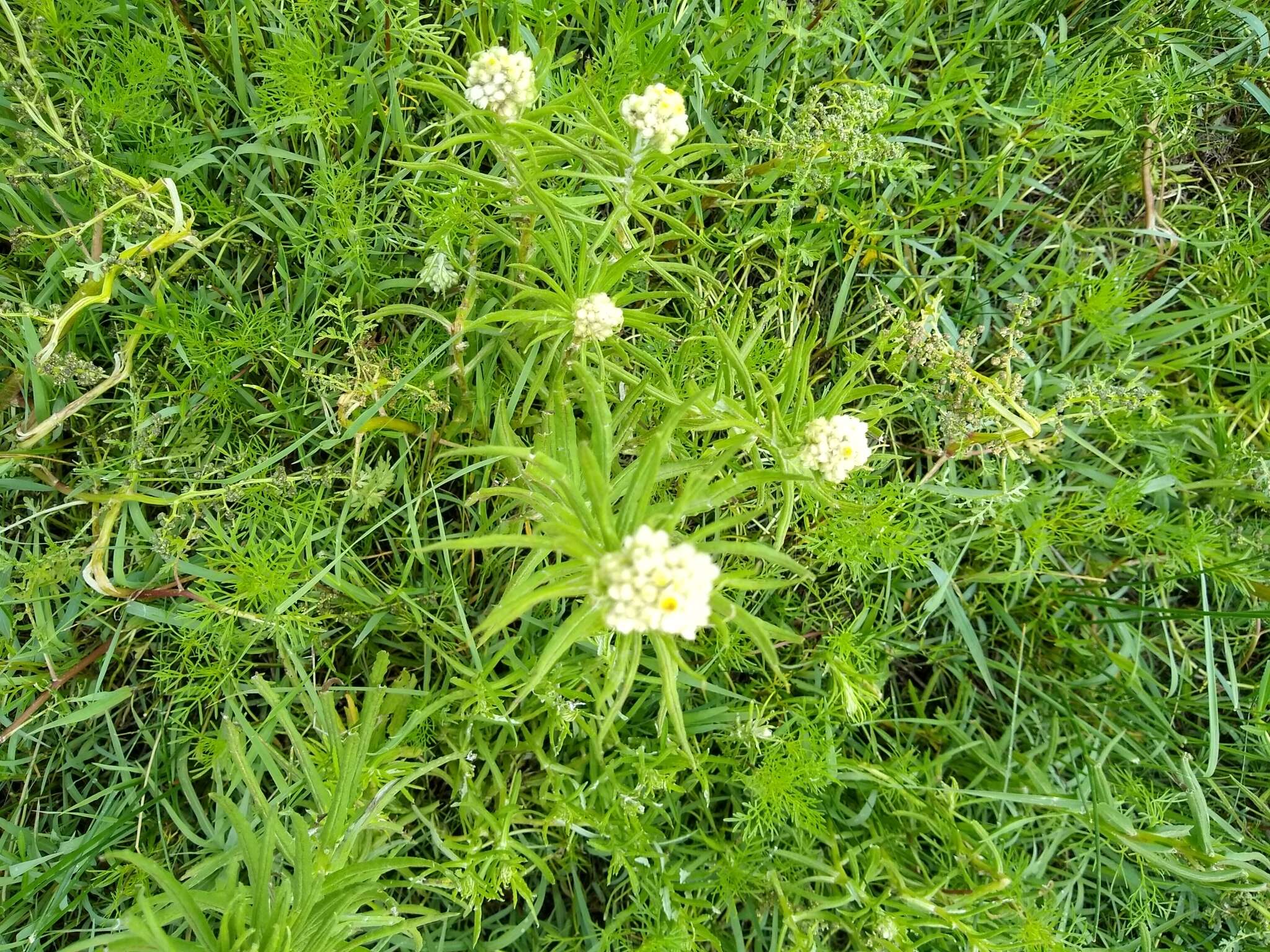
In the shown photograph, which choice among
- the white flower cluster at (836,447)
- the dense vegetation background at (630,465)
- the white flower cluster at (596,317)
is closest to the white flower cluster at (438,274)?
the dense vegetation background at (630,465)

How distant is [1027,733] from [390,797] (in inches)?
88.7

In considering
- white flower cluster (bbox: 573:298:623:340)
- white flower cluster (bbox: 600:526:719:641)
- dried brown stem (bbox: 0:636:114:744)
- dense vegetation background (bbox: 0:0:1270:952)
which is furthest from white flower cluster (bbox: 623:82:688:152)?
dried brown stem (bbox: 0:636:114:744)

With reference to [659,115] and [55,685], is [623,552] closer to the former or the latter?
[659,115]

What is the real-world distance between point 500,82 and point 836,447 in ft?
3.75

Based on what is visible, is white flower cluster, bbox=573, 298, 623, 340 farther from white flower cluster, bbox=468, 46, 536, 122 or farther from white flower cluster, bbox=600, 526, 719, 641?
white flower cluster, bbox=600, 526, 719, 641

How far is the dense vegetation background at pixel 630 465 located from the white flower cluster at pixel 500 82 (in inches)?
3.9

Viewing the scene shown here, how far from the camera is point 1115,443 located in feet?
9.91

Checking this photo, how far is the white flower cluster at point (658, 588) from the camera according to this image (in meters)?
1.41

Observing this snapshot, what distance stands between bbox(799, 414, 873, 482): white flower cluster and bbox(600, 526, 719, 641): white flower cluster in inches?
22.9

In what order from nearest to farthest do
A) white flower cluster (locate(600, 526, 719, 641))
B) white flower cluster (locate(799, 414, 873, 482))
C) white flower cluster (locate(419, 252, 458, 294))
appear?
white flower cluster (locate(600, 526, 719, 641))
white flower cluster (locate(799, 414, 873, 482))
white flower cluster (locate(419, 252, 458, 294))

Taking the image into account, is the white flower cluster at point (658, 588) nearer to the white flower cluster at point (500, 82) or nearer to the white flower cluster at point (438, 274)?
the white flower cluster at point (500, 82)

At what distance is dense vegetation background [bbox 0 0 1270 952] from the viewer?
7.81 feet

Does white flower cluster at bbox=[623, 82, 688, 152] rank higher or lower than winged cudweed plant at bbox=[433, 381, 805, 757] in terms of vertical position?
higher

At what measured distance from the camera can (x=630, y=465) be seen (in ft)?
6.82
